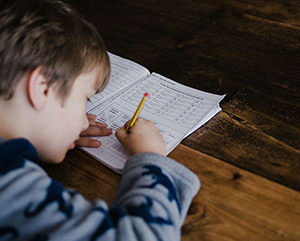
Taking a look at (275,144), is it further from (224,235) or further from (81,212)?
(81,212)

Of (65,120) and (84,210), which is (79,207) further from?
(65,120)

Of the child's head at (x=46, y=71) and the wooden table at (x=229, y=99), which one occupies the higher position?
the child's head at (x=46, y=71)

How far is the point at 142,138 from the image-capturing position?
787mm

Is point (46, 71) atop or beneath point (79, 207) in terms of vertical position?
atop

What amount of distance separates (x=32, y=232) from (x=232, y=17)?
1.16 meters

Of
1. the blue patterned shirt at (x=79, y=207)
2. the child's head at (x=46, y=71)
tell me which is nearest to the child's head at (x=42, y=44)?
the child's head at (x=46, y=71)

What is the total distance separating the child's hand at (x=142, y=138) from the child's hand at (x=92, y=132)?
5cm

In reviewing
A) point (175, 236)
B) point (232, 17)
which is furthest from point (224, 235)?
point (232, 17)

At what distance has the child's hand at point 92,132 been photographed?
817 mm

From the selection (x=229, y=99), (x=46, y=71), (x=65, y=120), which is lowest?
(x=229, y=99)

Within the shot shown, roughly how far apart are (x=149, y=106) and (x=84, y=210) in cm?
43

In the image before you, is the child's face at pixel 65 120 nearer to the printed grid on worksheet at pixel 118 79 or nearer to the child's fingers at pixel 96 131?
the child's fingers at pixel 96 131

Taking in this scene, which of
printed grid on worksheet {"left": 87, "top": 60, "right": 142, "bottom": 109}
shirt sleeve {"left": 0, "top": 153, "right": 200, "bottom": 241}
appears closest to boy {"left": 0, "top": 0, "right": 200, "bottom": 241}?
shirt sleeve {"left": 0, "top": 153, "right": 200, "bottom": 241}

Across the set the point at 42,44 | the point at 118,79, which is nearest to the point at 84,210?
the point at 42,44
